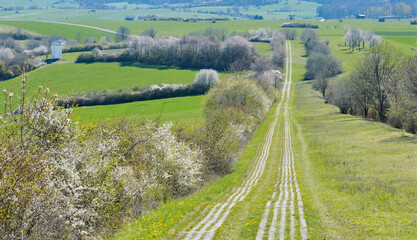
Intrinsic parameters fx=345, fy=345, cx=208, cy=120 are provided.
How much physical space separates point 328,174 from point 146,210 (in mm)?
18668

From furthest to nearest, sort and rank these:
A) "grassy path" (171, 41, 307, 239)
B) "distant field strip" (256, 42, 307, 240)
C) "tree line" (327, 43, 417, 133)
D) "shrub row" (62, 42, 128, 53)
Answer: "shrub row" (62, 42, 128, 53) < "tree line" (327, 43, 417, 133) < "grassy path" (171, 41, 307, 239) < "distant field strip" (256, 42, 307, 240)

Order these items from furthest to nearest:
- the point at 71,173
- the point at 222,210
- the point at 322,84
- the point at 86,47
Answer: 1. the point at 86,47
2. the point at 322,84
3. the point at 222,210
4. the point at 71,173

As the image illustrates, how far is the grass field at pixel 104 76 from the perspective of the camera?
12162 centimetres

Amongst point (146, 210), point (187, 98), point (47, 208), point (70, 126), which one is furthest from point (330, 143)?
point (187, 98)

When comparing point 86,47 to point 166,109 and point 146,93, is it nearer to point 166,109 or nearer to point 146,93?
point 146,93

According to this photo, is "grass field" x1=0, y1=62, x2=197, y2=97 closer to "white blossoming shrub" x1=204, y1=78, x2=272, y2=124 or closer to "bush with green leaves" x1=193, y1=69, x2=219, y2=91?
"bush with green leaves" x1=193, y1=69, x2=219, y2=91

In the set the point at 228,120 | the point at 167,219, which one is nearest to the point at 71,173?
the point at 167,219

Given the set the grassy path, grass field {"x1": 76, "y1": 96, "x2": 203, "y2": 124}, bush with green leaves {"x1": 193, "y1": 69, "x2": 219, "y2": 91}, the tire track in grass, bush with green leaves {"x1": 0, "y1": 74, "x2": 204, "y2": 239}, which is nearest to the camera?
bush with green leaves {"x1": 0, "y1": 74, "x2": 204, "y2": 239}

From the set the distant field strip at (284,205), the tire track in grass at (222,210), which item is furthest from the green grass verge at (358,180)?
the tire track in grass at (222,210)

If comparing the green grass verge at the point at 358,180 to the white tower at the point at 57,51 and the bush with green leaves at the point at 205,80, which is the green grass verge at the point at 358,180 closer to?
the bush with green leaves at the point at 205,80

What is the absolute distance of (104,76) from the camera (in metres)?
135

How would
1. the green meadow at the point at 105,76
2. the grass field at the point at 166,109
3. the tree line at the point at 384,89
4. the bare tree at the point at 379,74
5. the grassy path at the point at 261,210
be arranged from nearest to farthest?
the grassy path at the point at 261,210 → the tree line at the point at 384,89 → the bare tree at the point at 379,74 → the grass field at the point at 166,109 → the green meadow at the point at 105,76

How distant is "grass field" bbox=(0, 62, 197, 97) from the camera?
4788 inches

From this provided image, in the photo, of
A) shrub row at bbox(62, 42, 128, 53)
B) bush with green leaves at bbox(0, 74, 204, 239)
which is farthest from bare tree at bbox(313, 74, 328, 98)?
shrub row at bbox(62, 42, 128, 53)
